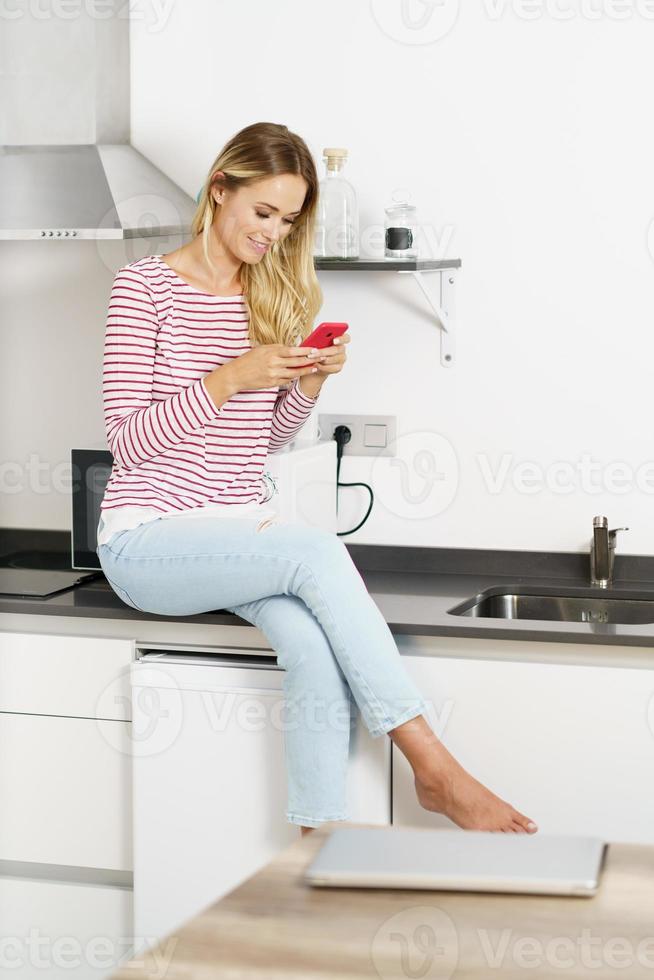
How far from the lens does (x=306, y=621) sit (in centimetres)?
180

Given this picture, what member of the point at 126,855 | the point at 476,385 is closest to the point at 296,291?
the point at 476,385

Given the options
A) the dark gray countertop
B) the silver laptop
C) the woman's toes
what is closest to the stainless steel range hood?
the dark gray countertop

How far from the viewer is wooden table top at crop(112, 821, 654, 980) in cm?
66

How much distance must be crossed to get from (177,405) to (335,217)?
55 cm

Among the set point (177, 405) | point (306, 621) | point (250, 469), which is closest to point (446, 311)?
point (250, 469)

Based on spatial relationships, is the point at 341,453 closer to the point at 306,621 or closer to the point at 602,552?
the point at 602,552

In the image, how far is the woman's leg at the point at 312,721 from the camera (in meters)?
1.77

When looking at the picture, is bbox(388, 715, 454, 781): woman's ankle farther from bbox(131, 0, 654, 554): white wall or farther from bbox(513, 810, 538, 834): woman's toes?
bbox(131, 0, 654, 554): white wall

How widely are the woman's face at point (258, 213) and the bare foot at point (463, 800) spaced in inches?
33.1

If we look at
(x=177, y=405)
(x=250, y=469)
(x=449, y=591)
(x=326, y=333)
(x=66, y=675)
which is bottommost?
(x=66, y=675)

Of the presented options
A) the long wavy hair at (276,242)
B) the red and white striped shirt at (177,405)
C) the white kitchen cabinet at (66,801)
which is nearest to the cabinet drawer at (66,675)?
the white kitchen cabinet at (66,801)

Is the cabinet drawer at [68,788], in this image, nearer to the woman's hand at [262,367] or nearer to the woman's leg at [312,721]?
the woman's leg at [312,721]

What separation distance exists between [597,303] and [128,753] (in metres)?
1.15

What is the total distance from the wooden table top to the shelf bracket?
1597mm
